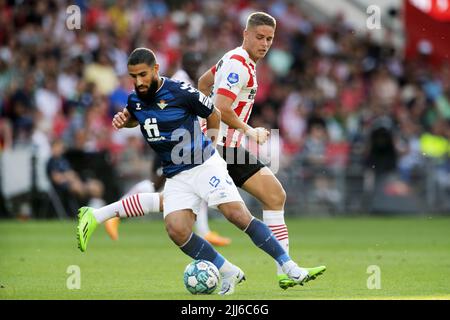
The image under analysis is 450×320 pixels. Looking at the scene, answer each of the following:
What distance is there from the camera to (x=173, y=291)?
33.7 feet


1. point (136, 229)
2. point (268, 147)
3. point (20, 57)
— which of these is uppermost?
point (20, 57)

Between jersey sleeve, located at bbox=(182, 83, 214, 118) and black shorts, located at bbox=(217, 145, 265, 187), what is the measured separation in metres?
0.84

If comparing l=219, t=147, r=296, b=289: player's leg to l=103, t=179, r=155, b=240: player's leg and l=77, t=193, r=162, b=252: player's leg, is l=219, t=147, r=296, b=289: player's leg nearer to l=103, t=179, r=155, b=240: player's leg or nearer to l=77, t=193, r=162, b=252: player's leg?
l=77, t=193, r=162, b=252: player's leg

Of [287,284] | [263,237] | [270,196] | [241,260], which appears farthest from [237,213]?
[241,260]

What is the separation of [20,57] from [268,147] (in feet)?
18.1

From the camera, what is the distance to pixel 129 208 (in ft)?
36.1

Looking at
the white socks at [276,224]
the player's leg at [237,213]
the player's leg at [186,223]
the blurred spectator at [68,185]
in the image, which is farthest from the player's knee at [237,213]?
the blurred spectator at [68,185]

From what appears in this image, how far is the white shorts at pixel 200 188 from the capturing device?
10008mm

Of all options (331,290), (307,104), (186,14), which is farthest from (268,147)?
(331,290)

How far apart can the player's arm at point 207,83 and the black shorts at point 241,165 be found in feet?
2.65

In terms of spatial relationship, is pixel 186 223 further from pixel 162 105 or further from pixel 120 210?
pixel 120 210

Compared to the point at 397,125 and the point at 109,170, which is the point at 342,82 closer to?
the point at 397,125

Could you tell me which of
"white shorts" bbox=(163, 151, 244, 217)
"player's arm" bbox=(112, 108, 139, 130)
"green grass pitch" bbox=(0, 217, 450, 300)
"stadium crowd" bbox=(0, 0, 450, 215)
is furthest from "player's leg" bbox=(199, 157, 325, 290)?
"stadium crowd" bbox=(0, 0, 450, 215)

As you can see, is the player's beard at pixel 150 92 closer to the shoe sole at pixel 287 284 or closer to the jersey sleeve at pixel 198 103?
the jersey sleeve at pixel 198 103
